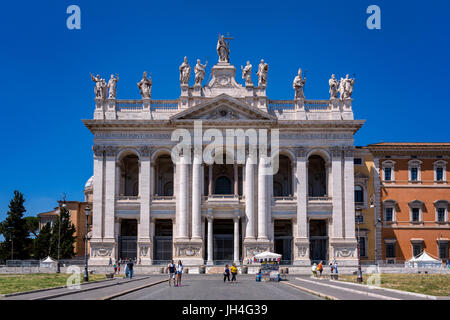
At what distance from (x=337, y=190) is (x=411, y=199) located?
9.96 metres

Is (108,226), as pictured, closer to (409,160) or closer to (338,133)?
(338,133)

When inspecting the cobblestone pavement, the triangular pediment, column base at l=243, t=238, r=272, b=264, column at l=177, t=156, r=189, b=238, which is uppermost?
the triangular pediment

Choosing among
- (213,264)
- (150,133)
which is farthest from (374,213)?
(150,133)

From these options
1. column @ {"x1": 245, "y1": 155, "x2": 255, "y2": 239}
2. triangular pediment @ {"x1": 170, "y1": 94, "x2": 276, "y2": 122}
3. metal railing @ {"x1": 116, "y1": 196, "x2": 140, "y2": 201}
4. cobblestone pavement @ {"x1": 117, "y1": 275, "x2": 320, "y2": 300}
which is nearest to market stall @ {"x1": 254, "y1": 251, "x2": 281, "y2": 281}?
column @ {"x1": 245, "y1": 155, "x2": 255, "y2": 239}

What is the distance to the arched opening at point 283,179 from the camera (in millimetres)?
69312

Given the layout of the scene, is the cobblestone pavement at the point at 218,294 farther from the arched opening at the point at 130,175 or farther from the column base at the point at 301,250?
the arched opening at the point at 130,175

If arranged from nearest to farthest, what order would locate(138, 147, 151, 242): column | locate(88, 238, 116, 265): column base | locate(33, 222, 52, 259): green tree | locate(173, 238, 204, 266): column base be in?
1. locate(173, 238, 204, 266): column base
2. locate(88, 238, 116, 265): column base
3. locate(138, 147, 151, 242): column
4. locate(33, 222, 52, 259): green tree

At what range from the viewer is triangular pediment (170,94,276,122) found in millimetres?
63688

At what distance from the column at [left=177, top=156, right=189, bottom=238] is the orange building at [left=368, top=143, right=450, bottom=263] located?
71.5 ft

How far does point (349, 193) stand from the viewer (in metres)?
64.7

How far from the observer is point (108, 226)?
6456cm

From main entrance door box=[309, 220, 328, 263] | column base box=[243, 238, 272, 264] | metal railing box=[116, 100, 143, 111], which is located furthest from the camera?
metal railing box=[116, 100, 143, 111]

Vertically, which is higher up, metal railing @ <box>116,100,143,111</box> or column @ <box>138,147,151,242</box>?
metal railing @ <box>116,100,143,111</box>

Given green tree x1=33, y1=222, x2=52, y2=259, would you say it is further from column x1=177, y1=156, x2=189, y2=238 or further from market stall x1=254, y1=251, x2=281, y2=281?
market stall x1=254, y1=251, x2=281, y2=281
